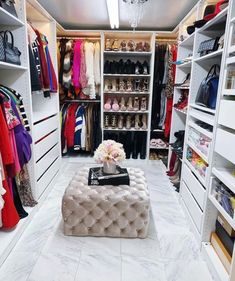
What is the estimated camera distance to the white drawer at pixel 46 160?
2.41m

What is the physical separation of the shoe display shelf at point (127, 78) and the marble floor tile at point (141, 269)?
2.28 meters

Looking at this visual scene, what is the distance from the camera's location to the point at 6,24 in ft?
6.48

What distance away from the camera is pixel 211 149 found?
168 cm

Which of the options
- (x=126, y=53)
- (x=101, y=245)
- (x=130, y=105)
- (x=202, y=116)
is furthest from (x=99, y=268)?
(x=126, y=53)

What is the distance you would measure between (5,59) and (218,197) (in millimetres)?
1902

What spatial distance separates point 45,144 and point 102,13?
190 centimetres

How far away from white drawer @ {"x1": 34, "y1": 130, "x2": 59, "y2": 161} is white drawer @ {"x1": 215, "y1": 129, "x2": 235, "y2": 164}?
67.1 inches

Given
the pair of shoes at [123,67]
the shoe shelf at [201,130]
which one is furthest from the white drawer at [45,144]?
the shoe shelf at [201,130]

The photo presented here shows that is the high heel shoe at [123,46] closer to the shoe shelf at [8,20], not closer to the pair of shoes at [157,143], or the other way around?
the pair of shoes at [157,143]

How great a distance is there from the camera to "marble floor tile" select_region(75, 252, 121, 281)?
1.54 meters

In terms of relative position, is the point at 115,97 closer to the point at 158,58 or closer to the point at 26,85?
the point at 158,58

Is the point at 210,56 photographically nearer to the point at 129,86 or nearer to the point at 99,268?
the point at 99,268

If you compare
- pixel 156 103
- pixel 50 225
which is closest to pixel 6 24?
pixel 50 225

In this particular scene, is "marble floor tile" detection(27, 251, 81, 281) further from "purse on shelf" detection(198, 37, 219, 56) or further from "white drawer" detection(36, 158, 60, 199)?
"purse on shelf" detection(198, 37, 219, 56)
